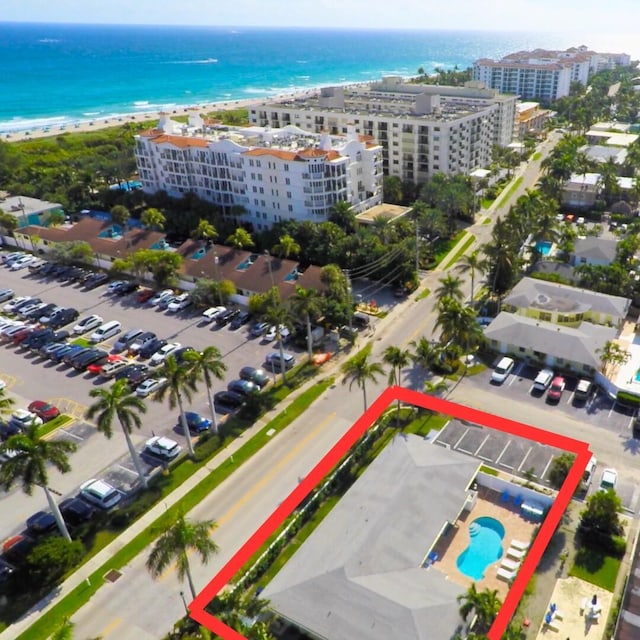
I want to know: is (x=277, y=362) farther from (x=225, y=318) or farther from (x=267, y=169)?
(x=267, y=169)

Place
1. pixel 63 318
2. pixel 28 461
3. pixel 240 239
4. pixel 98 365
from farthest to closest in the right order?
pixel 240 239, pixel 63 318, pixel 98 365, pixel 28 461

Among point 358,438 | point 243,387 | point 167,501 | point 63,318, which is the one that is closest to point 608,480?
point 358,438

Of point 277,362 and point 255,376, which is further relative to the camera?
point 277,362

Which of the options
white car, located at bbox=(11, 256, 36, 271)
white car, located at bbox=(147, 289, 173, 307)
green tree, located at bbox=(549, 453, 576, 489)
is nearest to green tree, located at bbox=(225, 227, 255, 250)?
white car, located at bbox=(147, 289, 173, 307)

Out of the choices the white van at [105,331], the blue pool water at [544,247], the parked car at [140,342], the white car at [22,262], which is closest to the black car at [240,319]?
the parked car at [140,342]

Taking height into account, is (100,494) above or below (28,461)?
below

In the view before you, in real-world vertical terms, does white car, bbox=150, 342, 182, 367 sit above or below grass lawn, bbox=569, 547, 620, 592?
above

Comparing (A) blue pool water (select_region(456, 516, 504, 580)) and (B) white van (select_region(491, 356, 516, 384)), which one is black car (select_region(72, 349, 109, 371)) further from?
(A) blue pool water (select_region(456, 516, 504, 580))

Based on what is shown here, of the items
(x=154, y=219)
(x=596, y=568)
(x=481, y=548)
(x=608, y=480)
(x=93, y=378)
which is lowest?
(x=596, y=568)
